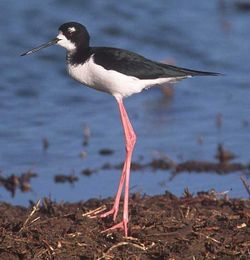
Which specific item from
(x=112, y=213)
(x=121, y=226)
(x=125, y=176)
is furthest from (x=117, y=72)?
(x=121, y=226)

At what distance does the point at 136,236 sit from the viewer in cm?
717

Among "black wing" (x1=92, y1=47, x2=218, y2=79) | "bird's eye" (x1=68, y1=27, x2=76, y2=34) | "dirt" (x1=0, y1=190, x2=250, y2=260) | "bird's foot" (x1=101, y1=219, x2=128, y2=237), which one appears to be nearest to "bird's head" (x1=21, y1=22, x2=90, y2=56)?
"bird's eye" (x1=68, y1=27, x2=76, y2=34)

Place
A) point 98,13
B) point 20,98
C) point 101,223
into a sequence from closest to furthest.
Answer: point 101,223 → point 20,98 → point 98,13

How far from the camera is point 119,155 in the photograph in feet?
36.1

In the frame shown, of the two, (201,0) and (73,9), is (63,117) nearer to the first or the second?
(73,9)

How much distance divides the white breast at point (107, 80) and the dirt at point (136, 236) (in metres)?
0.91

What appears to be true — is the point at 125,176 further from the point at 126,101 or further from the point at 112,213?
the point at 126,101

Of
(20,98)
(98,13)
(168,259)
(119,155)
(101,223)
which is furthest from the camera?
(98,13)

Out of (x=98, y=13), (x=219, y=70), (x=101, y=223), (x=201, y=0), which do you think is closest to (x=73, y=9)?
(x=98, y=13)

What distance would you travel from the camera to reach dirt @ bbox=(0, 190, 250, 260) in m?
6.85

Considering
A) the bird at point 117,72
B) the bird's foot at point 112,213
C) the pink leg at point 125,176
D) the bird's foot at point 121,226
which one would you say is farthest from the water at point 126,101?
the bird's foot at point 121,226

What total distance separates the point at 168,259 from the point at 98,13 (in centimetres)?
1063

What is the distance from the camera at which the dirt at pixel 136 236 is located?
6.85 meters

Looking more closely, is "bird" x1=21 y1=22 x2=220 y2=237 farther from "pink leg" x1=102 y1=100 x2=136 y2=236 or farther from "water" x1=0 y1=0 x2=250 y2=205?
"water" x1=0 y1=0 x2=250 y2=205
